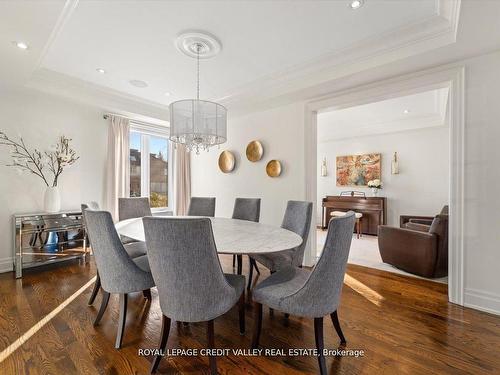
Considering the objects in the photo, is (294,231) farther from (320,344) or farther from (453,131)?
(453,131)

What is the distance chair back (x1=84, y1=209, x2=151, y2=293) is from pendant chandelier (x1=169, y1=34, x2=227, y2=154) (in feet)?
3.76

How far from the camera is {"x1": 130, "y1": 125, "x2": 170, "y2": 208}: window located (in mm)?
4688

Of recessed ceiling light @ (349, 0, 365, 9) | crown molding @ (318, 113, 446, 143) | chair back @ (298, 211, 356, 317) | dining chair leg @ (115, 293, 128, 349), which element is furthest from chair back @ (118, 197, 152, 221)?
crown molding @ (318, 113, 446, 143)

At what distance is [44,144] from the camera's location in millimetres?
3455

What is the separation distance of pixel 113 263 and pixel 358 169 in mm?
5938

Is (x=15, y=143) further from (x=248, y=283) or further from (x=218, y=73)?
(x=248, y=283)

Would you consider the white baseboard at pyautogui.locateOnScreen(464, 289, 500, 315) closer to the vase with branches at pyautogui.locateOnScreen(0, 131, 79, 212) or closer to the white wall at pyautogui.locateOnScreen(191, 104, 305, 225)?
the white wall at pyautogui.locateOnScreen(191, 104, 305, 225)

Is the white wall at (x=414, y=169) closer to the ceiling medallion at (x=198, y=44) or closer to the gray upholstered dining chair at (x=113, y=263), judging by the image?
the ceiling medallion at (x=198, y=44)

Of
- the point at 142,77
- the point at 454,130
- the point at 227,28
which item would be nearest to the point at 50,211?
the point at 142,77

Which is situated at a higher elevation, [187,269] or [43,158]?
[43,158]

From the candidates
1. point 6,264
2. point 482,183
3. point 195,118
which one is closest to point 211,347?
point 195,118

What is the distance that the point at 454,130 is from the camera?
7.99ft

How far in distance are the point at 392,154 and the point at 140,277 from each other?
19.5ft

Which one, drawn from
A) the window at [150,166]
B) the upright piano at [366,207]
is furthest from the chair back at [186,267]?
the upright piano at [366,207]
